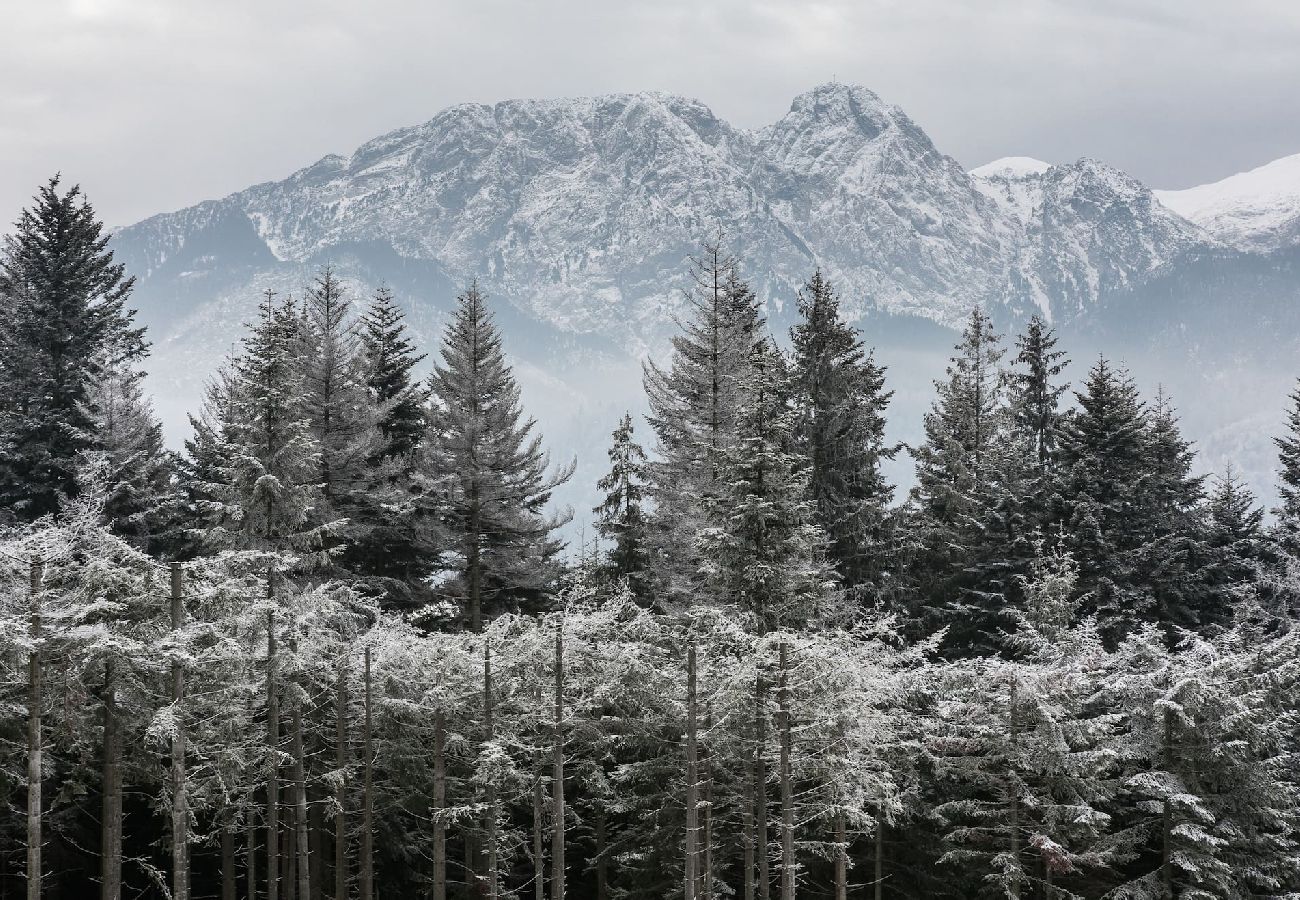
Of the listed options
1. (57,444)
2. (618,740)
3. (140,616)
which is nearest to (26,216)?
(57,444)

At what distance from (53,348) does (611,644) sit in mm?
27178

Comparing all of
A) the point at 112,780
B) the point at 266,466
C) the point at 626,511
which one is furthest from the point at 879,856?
the point at 112,780

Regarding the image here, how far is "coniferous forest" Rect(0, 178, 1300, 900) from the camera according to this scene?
26797 mm

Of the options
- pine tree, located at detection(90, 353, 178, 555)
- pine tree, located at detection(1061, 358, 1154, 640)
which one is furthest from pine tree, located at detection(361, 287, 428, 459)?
pine tree, located at detection(1061, 358, 1154, 640)

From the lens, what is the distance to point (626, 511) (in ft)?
149

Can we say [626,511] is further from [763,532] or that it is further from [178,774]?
[178,774]

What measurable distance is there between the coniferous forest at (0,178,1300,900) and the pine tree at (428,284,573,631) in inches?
7.0

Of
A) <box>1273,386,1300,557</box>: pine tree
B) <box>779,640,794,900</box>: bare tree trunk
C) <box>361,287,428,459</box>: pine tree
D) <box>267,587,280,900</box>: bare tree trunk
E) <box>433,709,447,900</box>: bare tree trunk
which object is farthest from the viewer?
<box>361,287,428,459</box>: pine tree

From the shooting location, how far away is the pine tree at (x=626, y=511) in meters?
43.8

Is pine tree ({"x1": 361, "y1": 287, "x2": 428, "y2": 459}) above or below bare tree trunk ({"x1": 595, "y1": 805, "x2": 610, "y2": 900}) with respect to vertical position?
above

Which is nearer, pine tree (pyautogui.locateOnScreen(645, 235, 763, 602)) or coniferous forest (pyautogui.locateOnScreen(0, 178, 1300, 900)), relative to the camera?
coniferous forest (pyautogui.locateOnScreen(0, 178, 1300, 900))

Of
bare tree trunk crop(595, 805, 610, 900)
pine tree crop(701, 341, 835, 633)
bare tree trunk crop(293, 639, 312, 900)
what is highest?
pine tree crop(701, 341, 835, 633)

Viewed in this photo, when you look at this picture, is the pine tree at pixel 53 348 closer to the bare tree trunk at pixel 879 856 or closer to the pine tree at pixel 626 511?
the pine tree at pixel 626 511

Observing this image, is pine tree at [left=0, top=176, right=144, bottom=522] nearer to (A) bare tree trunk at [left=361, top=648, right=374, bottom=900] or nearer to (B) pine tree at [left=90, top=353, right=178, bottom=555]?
(B) pine tree at [left=90, top=353, right=178, bottom=555]
